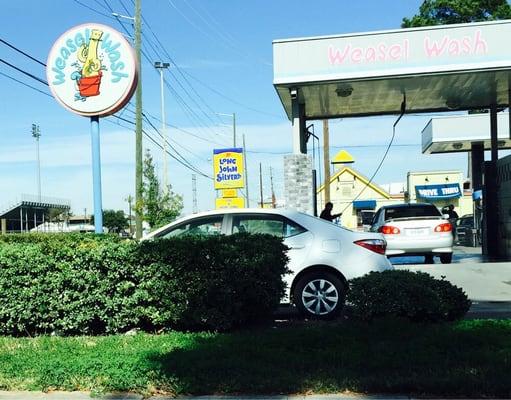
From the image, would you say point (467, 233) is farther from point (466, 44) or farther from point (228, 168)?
point (466, 44)

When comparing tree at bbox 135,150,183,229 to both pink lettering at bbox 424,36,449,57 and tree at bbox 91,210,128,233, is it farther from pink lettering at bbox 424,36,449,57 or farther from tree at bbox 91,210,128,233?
tree at bbox 91,210,128,233

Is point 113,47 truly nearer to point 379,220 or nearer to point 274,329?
point 274,329

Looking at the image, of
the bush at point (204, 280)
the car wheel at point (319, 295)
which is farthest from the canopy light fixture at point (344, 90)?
the bush at point (204, 280)

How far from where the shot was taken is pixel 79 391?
540cm

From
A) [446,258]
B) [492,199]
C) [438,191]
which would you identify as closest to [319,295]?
[446,258]

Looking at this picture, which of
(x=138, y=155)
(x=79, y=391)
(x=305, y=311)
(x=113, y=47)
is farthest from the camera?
(x=138, y=155)

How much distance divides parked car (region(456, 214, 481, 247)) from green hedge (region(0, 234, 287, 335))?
62.9ft

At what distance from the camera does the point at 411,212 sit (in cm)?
1598

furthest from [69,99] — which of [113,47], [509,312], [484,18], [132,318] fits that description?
[484,18]

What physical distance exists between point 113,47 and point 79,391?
8.22 m

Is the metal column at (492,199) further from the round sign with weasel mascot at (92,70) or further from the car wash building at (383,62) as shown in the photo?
the round sign with weasel mascot at (92,70)

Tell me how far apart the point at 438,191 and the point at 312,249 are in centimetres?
4035

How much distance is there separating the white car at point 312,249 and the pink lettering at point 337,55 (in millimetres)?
5632

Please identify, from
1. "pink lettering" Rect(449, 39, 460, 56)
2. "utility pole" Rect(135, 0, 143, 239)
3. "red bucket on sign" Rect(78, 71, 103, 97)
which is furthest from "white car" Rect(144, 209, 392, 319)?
"utility pole" Rect(135, 0, 143, 239)
